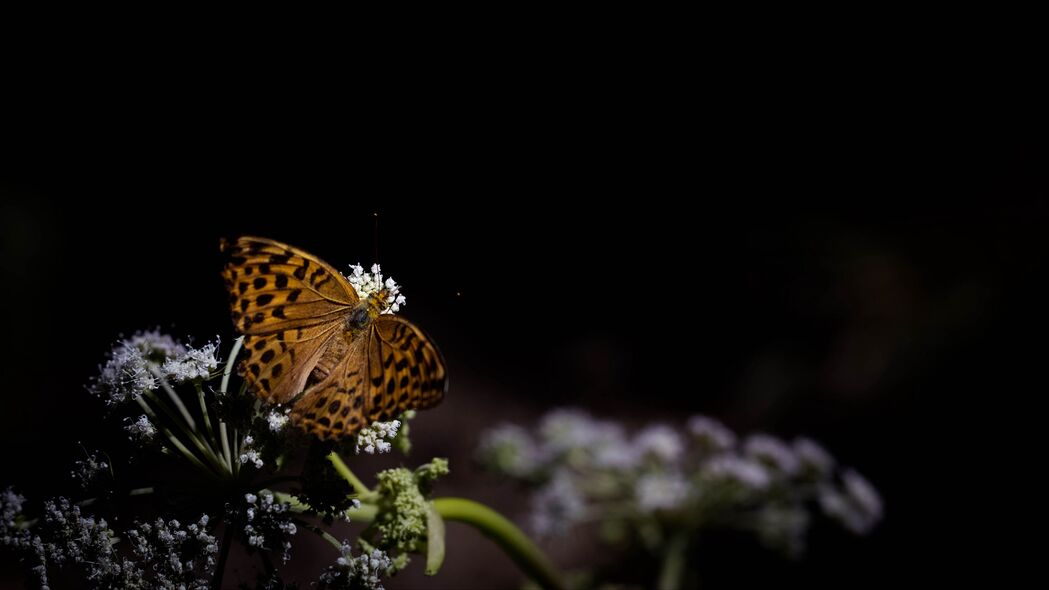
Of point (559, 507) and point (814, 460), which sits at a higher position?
point (814, 460)

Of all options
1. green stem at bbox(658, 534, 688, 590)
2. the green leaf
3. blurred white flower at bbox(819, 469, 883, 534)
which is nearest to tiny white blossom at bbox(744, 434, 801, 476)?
blurred white flower at bbox(819, 469, 883, 534)

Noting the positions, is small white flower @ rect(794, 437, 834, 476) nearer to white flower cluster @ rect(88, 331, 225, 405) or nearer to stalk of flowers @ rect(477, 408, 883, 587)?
stalk of flowers @ rect(477, 408, 883, 587)

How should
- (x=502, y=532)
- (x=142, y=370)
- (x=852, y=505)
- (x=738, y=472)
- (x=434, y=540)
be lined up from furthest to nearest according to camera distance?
(x=852, y=505), (x=738, y=472), (x=502, y=532), (x=434, y=540), (x=142, y=370)

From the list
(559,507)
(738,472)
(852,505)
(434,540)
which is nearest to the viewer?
(434,540)

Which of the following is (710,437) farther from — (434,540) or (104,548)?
(104,548)

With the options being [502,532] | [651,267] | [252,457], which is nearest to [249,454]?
[252,457]

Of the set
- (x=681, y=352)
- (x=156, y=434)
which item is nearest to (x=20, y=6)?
(x=156, y=434)

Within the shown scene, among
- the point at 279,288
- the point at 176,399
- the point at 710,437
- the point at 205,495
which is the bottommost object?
the point at 205,495

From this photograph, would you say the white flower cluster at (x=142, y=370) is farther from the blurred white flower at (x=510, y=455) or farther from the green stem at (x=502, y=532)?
the blurred white flower at (x=510, y=455)
